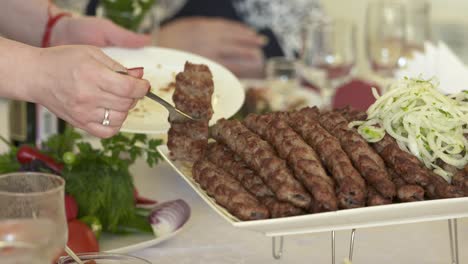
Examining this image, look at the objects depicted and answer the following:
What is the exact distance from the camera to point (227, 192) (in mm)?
1291

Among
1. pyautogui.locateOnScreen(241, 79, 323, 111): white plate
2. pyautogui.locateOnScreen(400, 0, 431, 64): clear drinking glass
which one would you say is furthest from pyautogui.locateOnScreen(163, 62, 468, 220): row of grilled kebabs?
pyautogui.locateOnScreen(400, 0, 431, 64): clear drinking glass

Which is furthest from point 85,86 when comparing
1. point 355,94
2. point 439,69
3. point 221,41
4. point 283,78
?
point 221,41

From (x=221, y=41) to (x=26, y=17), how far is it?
155cm

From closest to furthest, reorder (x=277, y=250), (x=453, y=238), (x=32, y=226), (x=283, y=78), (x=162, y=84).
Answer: (x=32, y=226), (x=453, y=238), (x=277, y=250), (x=162, y=84), (x=283, y=78)

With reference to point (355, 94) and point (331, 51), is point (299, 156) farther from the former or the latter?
point (331, 51)

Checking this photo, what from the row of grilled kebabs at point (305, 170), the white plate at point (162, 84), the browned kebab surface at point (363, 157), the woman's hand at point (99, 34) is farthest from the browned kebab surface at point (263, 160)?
the woman's hand at point (99, 34)

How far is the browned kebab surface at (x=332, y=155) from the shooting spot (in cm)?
123

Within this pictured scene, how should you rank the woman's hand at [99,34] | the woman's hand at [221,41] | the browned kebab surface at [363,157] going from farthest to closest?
the woman's hand at [221,41], the woman's hand at [99,34], the browned kebab surface at [363,157]

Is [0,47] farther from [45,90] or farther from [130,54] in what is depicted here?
[130,54]

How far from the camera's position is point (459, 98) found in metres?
1.51

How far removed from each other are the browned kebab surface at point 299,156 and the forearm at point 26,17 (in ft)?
3.29

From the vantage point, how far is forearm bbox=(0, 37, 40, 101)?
4.55 feet

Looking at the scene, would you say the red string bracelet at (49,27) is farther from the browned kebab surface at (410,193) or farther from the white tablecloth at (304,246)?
the browned kebab surface at (410,193)

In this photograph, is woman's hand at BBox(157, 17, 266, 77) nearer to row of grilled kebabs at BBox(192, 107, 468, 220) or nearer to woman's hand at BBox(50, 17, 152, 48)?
woman's hand at BBox(50, 17, 152, 48)
